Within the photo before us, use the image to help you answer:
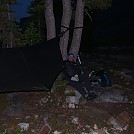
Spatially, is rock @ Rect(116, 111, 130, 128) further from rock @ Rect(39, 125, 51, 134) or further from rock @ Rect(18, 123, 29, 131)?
rock @ Rect(18, 123, 29, 131)

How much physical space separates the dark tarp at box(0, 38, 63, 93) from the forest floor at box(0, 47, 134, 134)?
2.48 ft

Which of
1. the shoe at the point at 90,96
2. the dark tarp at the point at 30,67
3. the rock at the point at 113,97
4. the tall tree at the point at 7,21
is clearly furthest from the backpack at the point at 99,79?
the tall tree at the point at 7,21

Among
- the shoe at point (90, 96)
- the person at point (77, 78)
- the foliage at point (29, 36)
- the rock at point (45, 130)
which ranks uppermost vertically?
the foliage at point (29, 36)

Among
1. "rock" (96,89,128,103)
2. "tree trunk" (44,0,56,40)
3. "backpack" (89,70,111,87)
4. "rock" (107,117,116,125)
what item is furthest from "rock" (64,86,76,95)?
"tree trunk" (44,0,56,40)

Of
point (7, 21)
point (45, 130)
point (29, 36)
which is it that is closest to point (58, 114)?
point (45, 130)

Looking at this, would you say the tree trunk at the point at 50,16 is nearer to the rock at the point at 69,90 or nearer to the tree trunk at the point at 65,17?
the tree trunk at the point at 65,17

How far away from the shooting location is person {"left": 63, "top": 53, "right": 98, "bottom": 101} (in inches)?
350

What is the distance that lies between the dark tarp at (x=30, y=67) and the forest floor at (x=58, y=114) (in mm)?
756

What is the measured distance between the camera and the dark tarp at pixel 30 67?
8.12 meters

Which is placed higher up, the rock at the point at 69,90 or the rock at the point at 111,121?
the rock at the point at 69,90

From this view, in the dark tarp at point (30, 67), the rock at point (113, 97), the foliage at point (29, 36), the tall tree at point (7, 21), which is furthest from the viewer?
the foliage at point (29, 36)

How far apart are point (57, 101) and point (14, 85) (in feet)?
4.92

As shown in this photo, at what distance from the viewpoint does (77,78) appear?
30.1ft

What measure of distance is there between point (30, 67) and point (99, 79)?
8.35ft
